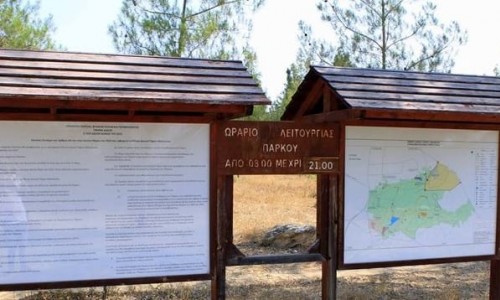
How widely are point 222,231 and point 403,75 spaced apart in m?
2.61

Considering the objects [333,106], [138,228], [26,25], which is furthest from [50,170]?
[26,25]

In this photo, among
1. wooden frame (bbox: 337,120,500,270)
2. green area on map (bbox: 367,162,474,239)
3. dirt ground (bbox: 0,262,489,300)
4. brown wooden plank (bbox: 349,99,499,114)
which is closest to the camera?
brown wooden plank (bbox: 349,99,499,114)

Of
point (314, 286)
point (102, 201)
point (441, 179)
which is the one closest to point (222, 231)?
point (102, 201)

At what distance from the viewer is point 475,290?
6.57 metres

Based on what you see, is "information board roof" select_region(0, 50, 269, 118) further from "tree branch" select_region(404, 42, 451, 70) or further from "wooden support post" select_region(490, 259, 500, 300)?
"tree branch" select_region(404, 42, 451, 70)

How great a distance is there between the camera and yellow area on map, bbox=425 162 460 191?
5176mm

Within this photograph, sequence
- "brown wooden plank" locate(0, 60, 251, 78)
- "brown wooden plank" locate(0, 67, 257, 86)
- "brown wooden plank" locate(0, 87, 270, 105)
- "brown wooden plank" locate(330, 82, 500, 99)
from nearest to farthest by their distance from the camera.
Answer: "brown wooden plank" locate(0, 87, 270, 105), "brown wooden plank" locate(0, 67, 257, 86), "brown wooden plank" locate(0, 60, 251, 78), "brown wooden plank" locate(330, 82, 500, 99)

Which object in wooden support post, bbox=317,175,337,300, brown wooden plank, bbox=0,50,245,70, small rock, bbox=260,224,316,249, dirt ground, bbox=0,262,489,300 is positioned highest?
brown wooden plank, bbox=0,50,245,70

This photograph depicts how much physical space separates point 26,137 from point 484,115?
418 centimetres

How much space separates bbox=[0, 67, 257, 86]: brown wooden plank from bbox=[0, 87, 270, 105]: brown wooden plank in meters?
0.27

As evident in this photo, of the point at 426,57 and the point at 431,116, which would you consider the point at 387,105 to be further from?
the point at 426,57

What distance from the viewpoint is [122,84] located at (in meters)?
4.05

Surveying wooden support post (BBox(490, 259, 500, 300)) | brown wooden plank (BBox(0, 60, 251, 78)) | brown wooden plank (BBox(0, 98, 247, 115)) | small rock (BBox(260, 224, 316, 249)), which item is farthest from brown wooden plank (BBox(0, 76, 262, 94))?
small rock (BBox(260, 224, 316, 249))

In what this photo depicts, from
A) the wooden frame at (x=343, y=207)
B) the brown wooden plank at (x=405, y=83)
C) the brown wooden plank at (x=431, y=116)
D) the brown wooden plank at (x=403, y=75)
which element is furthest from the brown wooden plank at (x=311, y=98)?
the brown wooden plank at (x=431, y=116)
